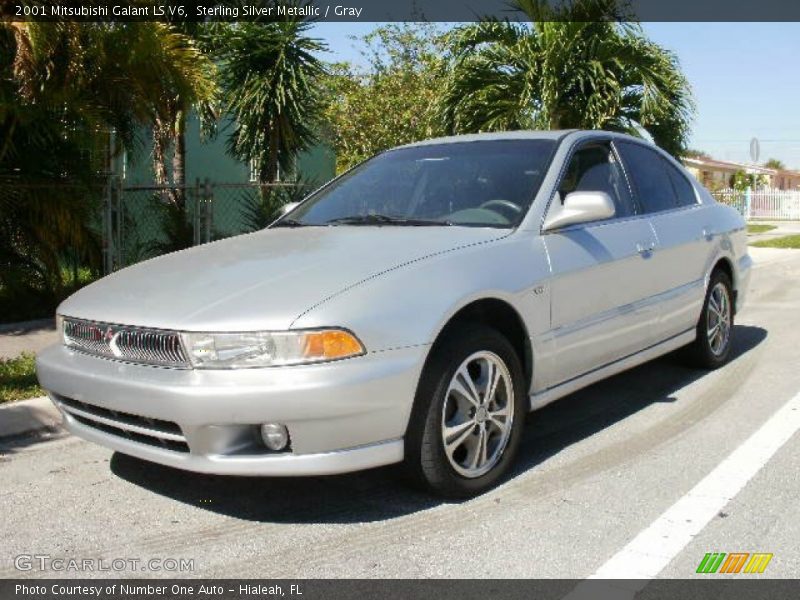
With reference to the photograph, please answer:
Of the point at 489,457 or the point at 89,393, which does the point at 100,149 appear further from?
the point at 489,457

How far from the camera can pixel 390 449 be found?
11.2 ft

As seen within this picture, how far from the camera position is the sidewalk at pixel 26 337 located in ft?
21.4

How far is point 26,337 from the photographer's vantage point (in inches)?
276

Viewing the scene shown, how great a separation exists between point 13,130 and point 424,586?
5.61m

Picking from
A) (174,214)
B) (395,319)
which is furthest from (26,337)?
(395,319)

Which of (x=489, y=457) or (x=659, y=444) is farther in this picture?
(x=659, y=444)

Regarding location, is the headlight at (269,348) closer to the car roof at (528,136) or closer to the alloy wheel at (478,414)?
the alloy wheel at (478,414)

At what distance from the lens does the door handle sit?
192 inches

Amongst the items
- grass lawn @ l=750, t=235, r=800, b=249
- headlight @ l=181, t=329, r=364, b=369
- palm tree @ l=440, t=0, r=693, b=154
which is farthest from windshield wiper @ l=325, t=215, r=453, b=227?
grass lawn @ l=750, t=235, r=800, b=249

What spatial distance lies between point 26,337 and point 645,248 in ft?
15.9

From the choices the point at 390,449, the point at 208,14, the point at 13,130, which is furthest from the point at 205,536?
the point at 208,14

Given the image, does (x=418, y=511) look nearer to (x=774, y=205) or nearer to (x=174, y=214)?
(x=174, y=214)
